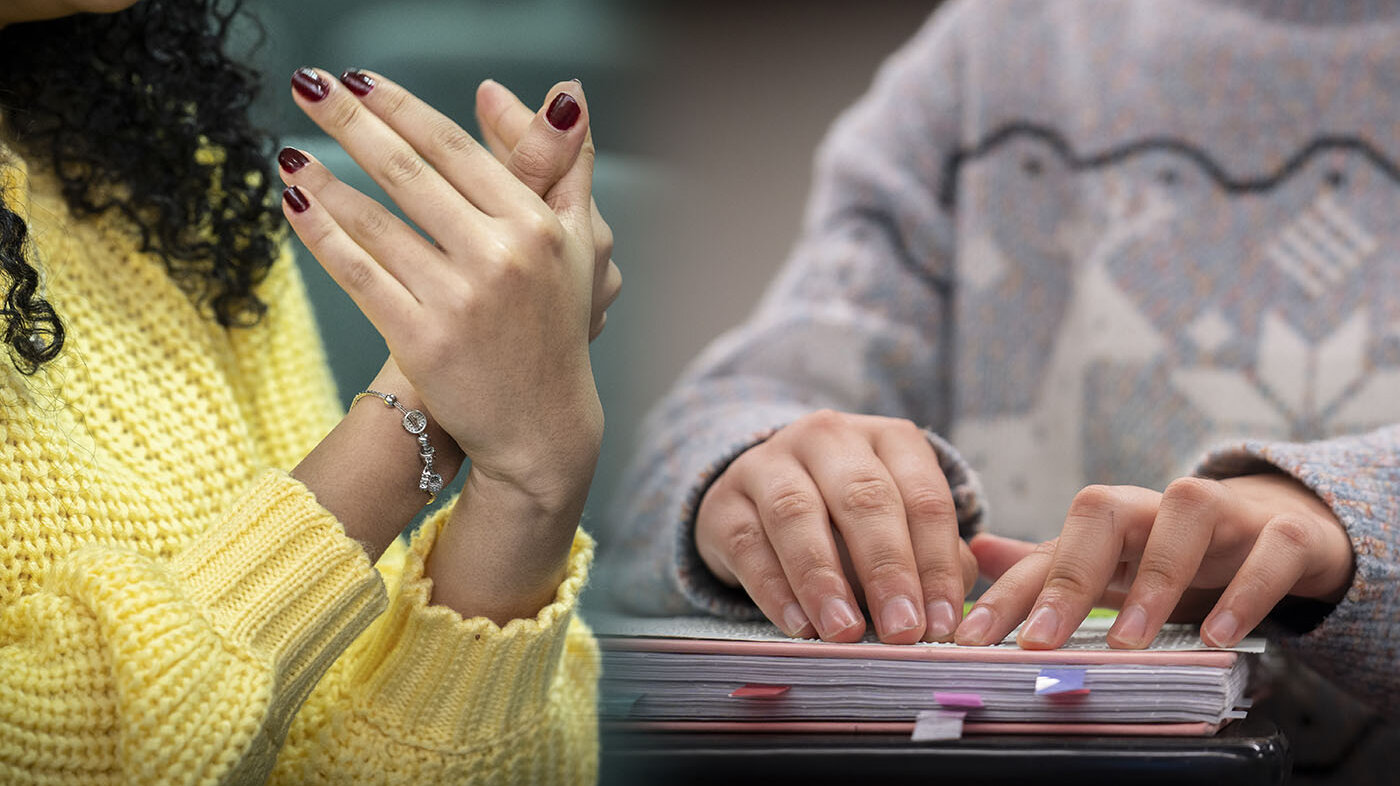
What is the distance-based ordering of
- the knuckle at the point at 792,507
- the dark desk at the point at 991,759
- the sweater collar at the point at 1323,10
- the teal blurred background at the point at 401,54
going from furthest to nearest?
the teal blurred background at the point at 401,54 < the sweater collar at the point at 1323,10 < the knuckle at the point at 792,507 < the dark desk at the point at 991,759

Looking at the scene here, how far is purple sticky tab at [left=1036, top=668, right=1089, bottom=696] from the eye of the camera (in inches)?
13.3

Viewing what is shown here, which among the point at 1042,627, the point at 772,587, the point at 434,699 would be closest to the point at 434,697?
the point at 434,699

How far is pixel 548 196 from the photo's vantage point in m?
0.46

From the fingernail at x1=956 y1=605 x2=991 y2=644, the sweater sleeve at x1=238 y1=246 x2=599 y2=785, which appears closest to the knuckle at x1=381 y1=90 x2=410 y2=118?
the sweater sleeve at x1=238 y1=246 x2=599 y2=785

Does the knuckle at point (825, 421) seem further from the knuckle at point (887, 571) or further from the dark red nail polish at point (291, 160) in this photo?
the dark red nail polish at point (291, 160)

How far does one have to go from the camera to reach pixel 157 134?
0.68m

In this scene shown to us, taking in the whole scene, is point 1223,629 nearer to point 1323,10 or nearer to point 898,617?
point 898,617

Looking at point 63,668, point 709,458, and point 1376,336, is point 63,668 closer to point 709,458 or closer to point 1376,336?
point 709,458

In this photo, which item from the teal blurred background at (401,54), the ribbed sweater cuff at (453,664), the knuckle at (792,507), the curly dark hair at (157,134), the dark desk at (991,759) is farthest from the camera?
the teal blurred background at (401,54)

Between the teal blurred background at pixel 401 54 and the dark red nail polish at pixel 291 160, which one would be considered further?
the teal blurred background at pixel 401 54

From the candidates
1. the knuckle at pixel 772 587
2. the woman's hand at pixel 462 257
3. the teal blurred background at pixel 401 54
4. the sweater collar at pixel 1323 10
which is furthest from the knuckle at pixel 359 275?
the sweater collar at pixel 1323 10

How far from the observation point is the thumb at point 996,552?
41cm

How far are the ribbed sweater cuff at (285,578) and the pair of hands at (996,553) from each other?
193mm

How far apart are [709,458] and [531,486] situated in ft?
0.31
